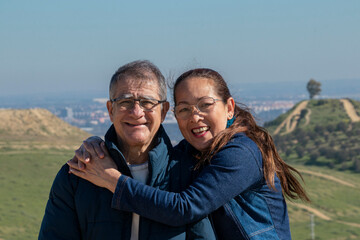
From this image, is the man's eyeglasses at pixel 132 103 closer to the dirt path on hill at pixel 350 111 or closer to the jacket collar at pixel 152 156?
the jacket collar at pixel 152 156

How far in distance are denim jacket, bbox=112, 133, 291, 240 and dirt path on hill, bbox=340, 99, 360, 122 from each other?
8378 centimetres

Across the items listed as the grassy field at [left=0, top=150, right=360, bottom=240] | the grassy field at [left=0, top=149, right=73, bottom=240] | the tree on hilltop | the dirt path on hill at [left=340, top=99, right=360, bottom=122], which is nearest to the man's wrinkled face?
the grassy field at [left=0, top=150, right=360, bottom=240]

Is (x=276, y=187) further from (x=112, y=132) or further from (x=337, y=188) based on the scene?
(x=337, y=188)

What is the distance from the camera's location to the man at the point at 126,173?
11.6 ft

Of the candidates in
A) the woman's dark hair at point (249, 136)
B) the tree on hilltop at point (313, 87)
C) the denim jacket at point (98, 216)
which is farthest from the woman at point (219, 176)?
the tree on hilltop at point (313, 87)

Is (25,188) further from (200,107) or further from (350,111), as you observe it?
(350,111)

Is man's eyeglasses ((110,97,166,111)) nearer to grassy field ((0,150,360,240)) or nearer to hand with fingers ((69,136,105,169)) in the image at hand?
hand with fingers ((69,136,105,169))

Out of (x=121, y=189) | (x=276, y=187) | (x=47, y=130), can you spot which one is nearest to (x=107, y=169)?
(x=121, y=189)

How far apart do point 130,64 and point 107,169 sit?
2.48 ft

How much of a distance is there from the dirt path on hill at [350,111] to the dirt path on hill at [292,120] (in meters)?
6.90

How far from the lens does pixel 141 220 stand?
3549mm

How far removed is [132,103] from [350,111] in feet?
297

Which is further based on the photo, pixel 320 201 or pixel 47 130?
pixel 47 130

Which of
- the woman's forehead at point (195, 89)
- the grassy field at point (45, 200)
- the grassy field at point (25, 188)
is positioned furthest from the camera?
the grassy field at point (45, 200)
